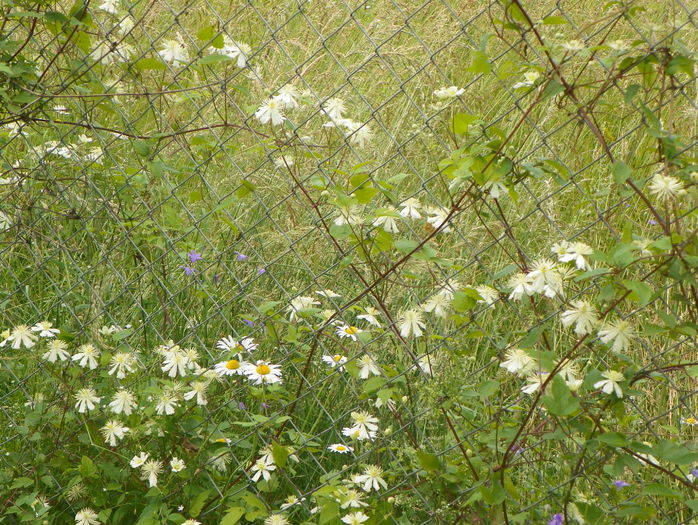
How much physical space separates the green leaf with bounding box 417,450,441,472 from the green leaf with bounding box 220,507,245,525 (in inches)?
15.9

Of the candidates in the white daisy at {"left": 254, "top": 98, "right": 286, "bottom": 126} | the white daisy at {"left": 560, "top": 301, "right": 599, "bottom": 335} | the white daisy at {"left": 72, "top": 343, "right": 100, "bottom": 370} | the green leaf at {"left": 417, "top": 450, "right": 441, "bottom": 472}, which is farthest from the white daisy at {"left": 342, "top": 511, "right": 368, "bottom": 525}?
the white daisy at {"left": 254, "top": 98, "right": 286, "bottom": 126}

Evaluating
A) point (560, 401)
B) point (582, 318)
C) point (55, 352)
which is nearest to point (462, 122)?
point (582, 318)

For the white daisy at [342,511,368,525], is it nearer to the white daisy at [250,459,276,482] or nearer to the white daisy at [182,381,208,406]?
the white daisy at [250,459,276,482]

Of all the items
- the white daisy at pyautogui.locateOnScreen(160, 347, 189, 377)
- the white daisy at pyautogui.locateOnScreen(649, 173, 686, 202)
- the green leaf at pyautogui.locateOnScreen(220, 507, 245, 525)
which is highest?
the white daisy at pyautogui.locateOnScreen(160, 347, 189, 377)

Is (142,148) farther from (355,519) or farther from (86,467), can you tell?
(355,519)

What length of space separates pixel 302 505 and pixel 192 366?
0.44m

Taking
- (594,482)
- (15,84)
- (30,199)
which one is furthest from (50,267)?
(594,482)

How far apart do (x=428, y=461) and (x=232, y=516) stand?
435 mm

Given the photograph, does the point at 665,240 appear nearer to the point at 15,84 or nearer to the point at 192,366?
the point at 192,366

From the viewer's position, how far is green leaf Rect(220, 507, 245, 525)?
175 centimetres

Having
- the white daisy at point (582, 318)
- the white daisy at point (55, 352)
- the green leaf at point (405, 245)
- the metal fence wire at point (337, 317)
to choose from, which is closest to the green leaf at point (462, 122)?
the metal fence wire at point (337, 317)

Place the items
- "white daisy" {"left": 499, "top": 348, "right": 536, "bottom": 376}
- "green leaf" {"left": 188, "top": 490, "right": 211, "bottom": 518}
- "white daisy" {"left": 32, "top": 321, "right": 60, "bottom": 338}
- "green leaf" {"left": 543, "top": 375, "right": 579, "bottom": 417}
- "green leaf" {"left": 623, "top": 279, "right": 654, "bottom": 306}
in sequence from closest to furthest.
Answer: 1. "green leaf" {"left": 623, "top": 279, "right": 654, "bottom": 306}
2. "green leaf" {"left": 543, "top": 375, "right": 579, "bottom": 417}
3. "white daisy" {"left": 499, "top": 348, "right": 536, "bottom": 376}
4. "green leaf" {"left": 188, "top": 490, "right": 211, "bottom": 518}
5. "white daisy" {"left": 32, "top": 321, "right": 60, "bottom": 338}

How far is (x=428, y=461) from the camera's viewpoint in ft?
5.50

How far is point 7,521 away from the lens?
1.98m
